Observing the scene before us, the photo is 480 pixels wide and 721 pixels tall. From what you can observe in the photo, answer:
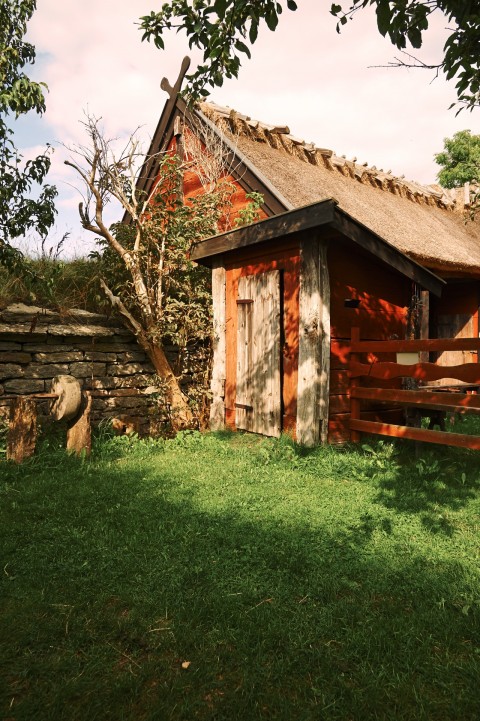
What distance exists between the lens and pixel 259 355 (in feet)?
21.2

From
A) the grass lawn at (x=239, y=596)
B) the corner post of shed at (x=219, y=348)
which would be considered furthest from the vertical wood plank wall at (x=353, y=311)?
the corner post of shed at (x=219, y=348)

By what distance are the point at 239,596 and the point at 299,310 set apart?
12.3ft

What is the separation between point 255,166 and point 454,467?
6242 millimetres

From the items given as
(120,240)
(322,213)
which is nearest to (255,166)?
(120,240)

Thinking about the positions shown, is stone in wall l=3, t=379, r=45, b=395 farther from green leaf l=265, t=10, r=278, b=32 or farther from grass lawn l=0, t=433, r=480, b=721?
green leaf l=265, t=10, r=278, b=32

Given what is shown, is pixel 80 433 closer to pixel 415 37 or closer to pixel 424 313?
pixel 424 313

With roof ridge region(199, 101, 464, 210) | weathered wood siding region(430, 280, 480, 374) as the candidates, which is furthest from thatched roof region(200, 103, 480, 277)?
weathered wood siding region(430, 280, 480, 374)

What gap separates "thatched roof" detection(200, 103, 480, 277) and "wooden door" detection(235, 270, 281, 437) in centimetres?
257

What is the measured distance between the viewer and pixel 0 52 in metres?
5.00

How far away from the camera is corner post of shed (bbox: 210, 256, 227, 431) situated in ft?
23.5

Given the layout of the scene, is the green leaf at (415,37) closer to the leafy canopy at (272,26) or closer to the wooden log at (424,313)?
the leafy canopy at (272,26)

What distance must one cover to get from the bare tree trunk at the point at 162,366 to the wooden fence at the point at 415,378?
2.52 metres

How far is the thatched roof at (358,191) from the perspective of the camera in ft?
29.5

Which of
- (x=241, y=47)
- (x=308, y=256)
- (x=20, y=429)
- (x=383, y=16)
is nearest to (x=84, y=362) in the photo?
(x=20, y=429)
